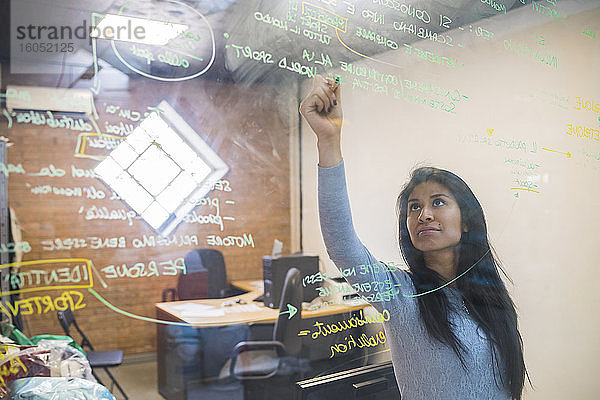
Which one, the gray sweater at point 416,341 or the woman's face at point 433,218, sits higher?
the woman's face at point 433,218

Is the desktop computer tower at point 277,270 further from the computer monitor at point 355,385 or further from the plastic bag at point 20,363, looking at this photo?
the plastic bag at point 20,363

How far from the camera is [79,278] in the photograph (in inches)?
43.4

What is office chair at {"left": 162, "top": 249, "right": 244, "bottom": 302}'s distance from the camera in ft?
3.98

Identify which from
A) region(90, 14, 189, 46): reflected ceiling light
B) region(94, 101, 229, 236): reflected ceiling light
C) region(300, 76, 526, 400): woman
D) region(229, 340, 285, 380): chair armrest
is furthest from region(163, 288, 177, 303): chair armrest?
region(90, 14, 189, 46): reflected ceiling light

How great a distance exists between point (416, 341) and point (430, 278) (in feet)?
0.66

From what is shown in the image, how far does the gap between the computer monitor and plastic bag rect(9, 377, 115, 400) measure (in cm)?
57

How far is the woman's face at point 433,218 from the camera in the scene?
1612 millimetres

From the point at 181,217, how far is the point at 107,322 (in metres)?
0.28

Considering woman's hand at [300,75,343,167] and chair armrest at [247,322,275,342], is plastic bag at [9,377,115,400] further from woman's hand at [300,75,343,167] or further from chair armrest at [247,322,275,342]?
woman's hand at [300,75,343,167]

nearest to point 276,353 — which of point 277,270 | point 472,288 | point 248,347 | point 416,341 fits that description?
point 248,347

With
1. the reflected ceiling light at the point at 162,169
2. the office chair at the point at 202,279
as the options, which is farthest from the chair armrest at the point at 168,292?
the reflected ceiling light at the point at 162,169

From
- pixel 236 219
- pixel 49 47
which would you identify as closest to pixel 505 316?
pixel 236 219

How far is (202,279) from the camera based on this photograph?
1.24 metres

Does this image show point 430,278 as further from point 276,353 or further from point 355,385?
point 276,353
